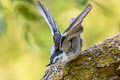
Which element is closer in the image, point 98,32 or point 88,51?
point 88,51

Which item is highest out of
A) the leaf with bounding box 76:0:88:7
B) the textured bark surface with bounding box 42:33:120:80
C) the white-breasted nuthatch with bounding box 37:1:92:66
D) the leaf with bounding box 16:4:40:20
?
the leaf with bounding box 16:4:40:20

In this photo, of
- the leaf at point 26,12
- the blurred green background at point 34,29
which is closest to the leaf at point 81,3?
the blurred green background at point 34,29

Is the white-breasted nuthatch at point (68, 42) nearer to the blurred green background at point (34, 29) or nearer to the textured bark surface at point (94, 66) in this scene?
the textured bark surface at point (94, 66)

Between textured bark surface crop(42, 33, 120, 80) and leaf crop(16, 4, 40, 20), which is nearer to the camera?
textured bark surface crop(42, 33, 120, 80)

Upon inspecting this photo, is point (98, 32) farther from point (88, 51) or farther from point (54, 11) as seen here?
point (88, 51)

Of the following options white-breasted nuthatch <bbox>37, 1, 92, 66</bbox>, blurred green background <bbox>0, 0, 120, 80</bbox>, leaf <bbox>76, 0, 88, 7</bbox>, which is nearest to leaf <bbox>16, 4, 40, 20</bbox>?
blurred green background <bbox>0, 0, 120, 80</bbox>

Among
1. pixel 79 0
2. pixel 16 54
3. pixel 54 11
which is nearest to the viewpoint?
pixel 79 0

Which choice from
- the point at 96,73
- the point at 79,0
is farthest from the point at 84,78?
the point at 79,0

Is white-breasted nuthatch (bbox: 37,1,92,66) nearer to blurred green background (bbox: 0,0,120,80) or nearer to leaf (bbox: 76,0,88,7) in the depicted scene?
blurred green background (bbox: 0,0,120,80)
